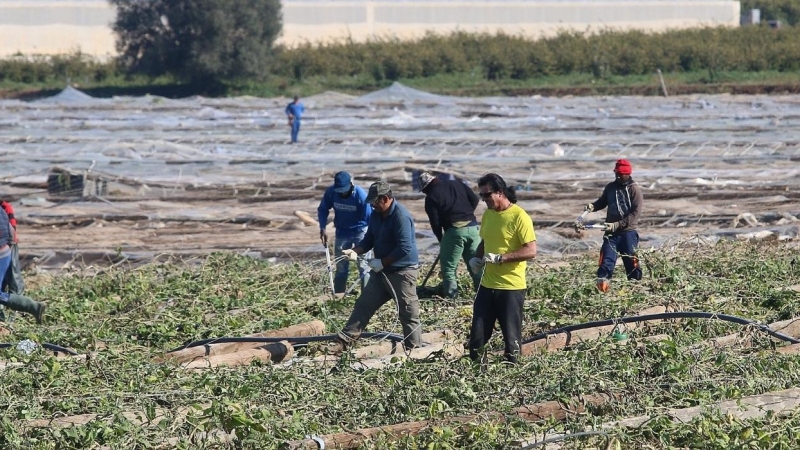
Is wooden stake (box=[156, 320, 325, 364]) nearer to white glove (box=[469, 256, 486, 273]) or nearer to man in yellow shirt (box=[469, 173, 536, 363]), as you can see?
man in yellow shirt (box=[469, 173, 536, 363])

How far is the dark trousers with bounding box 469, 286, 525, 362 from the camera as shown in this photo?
29.2 ft

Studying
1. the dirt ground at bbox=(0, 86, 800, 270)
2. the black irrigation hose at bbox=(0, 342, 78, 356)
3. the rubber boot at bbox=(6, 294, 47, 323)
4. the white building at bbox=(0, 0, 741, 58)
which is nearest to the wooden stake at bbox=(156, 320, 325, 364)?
the black irrigation hose at bbox=(0, 342, 78, 356)

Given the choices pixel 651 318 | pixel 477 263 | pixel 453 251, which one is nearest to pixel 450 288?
pixel 453 251

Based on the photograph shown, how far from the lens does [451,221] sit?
12156mm

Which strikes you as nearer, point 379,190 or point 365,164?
point 379,190

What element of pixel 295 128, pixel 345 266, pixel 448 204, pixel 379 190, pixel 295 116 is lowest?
pixel 345 266

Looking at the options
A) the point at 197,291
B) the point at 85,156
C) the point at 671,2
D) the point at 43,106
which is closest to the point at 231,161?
the point at 85,156

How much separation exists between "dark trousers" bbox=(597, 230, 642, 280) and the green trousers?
1.24 m

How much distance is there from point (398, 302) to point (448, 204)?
2368 mm

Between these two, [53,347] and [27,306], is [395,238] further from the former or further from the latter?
[27,306]

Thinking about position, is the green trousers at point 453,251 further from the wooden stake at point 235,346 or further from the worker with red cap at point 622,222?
the wooden stake at point 235,346

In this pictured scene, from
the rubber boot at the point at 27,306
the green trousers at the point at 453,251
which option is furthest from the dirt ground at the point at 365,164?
the rubber boot at the point at 27,306

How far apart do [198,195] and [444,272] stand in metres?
9.13

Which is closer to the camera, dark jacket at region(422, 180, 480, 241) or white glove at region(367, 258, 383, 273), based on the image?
white glove at region(367, 258, 383, 273)
